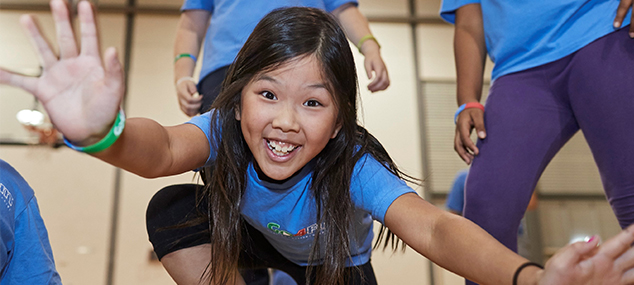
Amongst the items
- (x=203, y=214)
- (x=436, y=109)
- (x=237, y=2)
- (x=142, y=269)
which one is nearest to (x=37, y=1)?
(x=142, y=269)

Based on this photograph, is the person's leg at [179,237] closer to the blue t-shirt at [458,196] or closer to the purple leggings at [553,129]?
the purple leggings at [553,129]

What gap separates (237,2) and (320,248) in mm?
633

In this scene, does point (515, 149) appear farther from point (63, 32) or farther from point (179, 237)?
point (63, 32)

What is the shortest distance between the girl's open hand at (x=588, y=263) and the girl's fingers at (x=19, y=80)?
24.9 inches

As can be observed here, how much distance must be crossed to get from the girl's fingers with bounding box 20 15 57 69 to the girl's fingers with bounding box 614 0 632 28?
38.4 inches

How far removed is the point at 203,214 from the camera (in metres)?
1.09

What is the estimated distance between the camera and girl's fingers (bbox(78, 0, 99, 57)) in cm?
66

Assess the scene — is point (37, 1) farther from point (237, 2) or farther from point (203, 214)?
point (203, 214)

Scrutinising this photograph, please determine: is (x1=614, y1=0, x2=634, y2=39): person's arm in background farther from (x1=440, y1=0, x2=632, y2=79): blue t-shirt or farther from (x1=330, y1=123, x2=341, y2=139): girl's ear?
(x1=330, y1=123, x2=341, y2=139): girl's ear

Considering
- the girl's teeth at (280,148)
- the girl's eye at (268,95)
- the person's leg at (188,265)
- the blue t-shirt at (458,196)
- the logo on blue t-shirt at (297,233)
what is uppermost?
the girl's eye at (268,95)

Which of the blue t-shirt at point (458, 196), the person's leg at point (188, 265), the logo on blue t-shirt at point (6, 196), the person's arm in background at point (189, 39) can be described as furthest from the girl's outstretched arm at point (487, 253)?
the blue t-shirt at point (458, 196)

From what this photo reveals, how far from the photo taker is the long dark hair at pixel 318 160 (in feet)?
3.17

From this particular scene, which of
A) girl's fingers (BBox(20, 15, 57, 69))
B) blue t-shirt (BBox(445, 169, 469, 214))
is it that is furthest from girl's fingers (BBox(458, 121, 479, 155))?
blue t-shirt (BBox(445, 169, 469, 214))

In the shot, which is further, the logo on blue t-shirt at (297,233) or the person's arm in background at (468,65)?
the person's arm in background at (468,65)
